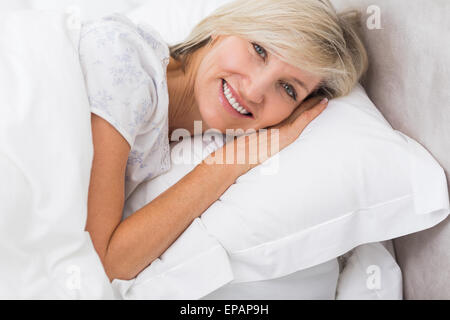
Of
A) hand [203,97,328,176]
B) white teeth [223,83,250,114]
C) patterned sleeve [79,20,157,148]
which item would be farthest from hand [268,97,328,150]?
patterned sleeve [79,20,157,148]

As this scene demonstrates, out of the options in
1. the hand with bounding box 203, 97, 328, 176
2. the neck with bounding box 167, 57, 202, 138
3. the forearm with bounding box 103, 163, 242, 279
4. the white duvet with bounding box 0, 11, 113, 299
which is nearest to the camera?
the white duvet with bounding box 0, 11, 113, 299

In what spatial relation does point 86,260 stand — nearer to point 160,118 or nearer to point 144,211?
point 144,211

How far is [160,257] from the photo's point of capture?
0.78 meters

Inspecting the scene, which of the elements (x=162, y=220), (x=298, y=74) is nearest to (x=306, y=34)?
(x=298, y=74)

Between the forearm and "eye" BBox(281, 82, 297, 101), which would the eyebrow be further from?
the forearm

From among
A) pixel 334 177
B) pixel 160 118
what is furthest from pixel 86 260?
pixel 334 177

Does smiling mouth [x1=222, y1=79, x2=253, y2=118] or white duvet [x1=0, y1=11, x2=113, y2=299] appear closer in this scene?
white duvet [x1=0, y1=11, x2=113, y2=299]

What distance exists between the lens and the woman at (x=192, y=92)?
76cm

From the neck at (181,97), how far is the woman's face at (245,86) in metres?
0.04

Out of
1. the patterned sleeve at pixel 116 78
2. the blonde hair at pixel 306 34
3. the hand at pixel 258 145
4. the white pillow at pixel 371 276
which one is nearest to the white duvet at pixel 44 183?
the patterned sleeve at pixel 116 78

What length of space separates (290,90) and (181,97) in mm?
255

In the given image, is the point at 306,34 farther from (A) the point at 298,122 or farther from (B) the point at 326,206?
(B) the point at 326,206

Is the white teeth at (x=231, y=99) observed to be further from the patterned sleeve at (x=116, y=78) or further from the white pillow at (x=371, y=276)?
the white pillow at (x=371, y=276)

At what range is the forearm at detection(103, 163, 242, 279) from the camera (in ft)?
2.45
